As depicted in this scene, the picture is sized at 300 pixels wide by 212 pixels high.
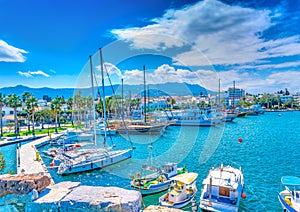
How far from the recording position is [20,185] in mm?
6363

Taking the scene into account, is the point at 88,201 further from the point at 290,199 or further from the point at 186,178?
the point at 290,199

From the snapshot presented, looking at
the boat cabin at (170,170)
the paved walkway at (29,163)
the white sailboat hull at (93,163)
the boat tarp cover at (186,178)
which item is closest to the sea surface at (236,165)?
the white sailboat hull at (93,163)

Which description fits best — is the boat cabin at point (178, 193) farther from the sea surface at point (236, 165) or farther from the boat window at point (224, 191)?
the boat window at point (224, 191)

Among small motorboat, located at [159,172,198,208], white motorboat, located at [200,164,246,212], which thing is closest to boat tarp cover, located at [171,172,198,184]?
small motorboat, located at [159,172,198,208]

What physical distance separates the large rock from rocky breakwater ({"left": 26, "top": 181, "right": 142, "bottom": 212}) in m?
0.88

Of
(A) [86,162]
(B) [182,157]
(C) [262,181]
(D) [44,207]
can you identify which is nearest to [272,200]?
(C) [262,181]

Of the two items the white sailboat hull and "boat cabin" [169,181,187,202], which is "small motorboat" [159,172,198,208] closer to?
"boat cabin" [169,181,187,202]

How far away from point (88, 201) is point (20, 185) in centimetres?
274

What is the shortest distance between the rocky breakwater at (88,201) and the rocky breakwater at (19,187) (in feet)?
2.87

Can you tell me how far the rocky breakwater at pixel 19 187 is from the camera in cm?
615

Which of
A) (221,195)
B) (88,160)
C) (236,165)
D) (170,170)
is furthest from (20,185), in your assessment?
(236,165)

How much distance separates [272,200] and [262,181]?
3299 millimetres

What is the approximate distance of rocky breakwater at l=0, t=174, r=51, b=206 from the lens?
615cm

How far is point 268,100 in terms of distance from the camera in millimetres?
129250
